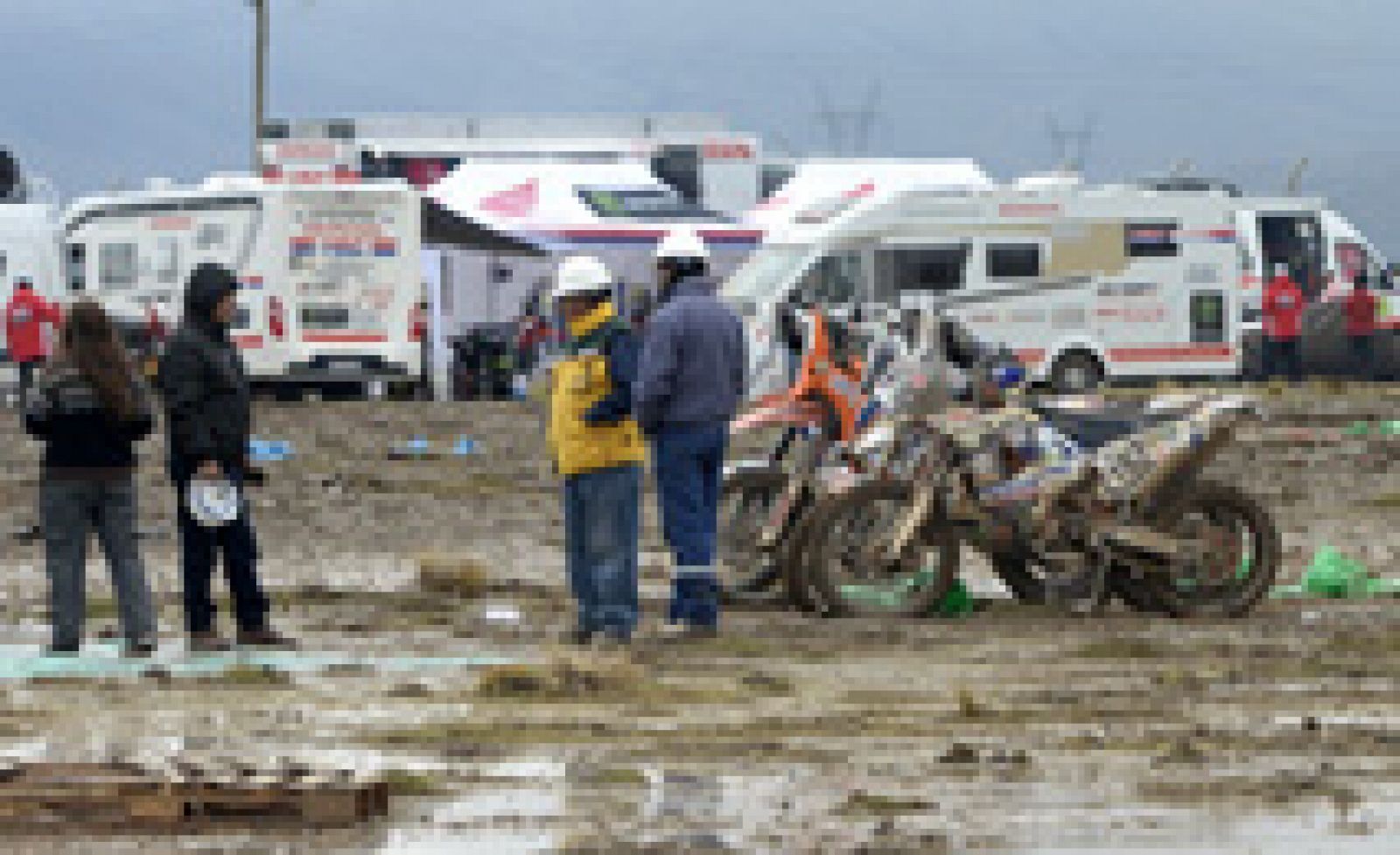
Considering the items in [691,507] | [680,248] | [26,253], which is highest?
[26,253]

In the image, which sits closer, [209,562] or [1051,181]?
[209,562]

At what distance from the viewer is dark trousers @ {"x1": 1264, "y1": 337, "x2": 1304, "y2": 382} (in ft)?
140

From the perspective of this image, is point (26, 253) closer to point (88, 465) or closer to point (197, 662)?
point (88, 465)

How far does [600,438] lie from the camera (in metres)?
15.0

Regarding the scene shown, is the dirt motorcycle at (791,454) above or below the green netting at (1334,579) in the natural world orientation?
above

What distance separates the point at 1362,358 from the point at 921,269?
6489 mm

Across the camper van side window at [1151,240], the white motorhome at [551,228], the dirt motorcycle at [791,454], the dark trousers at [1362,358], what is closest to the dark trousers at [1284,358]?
the dark trousers at [1362,358]

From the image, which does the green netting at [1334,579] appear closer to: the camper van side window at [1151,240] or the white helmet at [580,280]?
the white helmet at [580,280]

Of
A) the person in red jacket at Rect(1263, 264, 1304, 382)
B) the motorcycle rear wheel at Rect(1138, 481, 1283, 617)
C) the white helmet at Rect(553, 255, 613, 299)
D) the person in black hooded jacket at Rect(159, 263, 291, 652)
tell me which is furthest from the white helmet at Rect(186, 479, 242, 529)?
the person in red jacket at Rect(1263, 264, 1304, 382)

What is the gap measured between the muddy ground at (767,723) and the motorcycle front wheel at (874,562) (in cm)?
18

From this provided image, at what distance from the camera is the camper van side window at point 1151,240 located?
38906 mm

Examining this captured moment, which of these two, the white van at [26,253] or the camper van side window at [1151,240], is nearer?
the white van at [26,253]

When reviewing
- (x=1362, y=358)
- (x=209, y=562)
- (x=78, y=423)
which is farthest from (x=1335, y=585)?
(x=1362, y=358)

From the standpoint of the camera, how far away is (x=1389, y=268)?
49.2 metres
